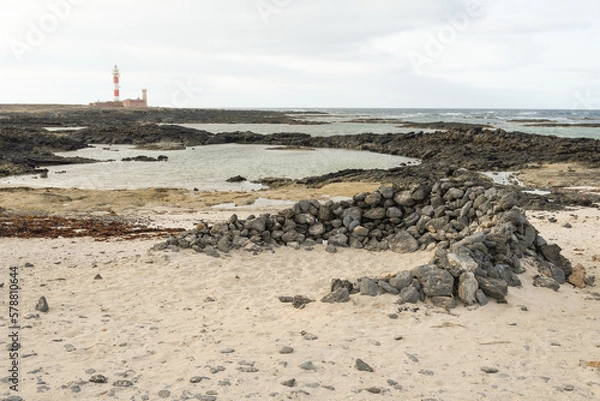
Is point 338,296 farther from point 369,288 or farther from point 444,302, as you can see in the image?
point 444,302

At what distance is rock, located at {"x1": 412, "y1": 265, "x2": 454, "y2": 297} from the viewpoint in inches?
279

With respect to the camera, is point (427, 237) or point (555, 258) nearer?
point (555, 258)

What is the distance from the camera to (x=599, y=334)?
6.25 meters

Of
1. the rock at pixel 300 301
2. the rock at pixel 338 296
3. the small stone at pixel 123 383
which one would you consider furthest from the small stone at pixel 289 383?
the rock at pixel 338 296

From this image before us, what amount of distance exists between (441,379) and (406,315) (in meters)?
1.68

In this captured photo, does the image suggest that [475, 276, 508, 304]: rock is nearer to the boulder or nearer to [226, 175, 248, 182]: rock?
the boulder

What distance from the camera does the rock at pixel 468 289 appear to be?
6956 mm

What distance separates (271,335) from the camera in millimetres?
6051

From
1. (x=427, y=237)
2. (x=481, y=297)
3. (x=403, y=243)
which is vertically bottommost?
(x=481, y=297)

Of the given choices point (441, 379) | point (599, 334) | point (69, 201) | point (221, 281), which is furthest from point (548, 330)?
point (69, 201)

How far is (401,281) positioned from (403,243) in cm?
256

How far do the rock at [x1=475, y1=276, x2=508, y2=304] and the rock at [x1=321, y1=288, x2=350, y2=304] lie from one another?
1921 millimetres

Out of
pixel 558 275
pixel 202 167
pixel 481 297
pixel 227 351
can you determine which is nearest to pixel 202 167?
pixel 202 167

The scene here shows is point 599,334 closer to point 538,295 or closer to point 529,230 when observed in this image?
point 538,295
